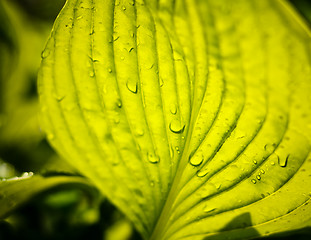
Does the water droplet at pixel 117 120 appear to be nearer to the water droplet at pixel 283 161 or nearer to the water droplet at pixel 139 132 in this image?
the water droplet at pixel 139 132

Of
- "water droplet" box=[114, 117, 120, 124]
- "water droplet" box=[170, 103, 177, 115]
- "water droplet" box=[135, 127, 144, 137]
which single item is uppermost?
"water droplet" box=[170, 103, 177, 115]

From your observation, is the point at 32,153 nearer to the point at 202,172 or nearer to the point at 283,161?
the point at 202,172

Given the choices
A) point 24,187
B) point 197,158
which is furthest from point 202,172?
point 24,187

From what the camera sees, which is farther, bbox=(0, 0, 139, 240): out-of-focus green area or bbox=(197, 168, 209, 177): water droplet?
bbox=(0, 0, 139, 240): out-of-focus green area

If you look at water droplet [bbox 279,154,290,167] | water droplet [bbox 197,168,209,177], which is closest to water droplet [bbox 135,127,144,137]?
water droplet [bbox 197,168,209,177]

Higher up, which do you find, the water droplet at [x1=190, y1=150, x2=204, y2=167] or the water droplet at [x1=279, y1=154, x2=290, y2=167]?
the water droplet at [x1=279, y1=154, x2=290, y2=167]

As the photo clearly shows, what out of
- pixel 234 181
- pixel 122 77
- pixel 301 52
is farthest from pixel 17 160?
pixel 301 52

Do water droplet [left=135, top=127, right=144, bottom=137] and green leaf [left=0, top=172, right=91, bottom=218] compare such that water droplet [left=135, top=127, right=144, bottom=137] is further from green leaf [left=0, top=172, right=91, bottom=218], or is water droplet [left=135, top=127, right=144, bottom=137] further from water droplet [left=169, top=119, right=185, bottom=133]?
green leaf [left=0, top=172, right=91, bottom=218]

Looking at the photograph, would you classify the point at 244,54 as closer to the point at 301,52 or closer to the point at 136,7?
the point at 301,52
